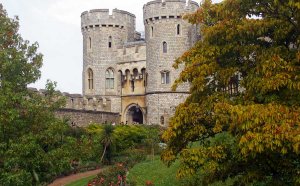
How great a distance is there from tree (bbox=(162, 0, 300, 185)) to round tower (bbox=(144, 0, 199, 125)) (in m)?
26.4

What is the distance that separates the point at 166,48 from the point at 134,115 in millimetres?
7988

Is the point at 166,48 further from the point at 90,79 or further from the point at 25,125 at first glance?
the point at 25,125

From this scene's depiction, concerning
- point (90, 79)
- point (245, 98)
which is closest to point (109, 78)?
point (90, 79)

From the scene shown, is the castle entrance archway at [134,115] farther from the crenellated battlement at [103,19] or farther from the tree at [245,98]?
the tree at [245,98]

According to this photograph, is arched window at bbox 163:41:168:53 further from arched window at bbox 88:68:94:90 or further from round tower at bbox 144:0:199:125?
arched window at bbox 88:68:94:90

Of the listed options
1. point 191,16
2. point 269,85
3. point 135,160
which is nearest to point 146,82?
point 135,160

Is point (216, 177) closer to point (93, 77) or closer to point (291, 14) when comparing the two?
point (291, 14)

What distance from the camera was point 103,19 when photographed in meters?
41.2

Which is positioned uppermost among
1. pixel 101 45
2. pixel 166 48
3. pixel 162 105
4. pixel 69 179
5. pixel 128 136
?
pixel 101 45

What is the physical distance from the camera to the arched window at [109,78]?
1644 inches

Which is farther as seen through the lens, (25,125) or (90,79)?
(90,79)

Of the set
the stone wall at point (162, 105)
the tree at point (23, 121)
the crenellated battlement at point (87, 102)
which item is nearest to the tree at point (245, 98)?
the tree at point (23, 121)

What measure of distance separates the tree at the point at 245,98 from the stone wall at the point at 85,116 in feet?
73.7

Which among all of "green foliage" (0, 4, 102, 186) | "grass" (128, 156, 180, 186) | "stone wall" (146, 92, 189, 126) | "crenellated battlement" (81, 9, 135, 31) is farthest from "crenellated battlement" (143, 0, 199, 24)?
"green foliage" (0, 4, 102, 186)
